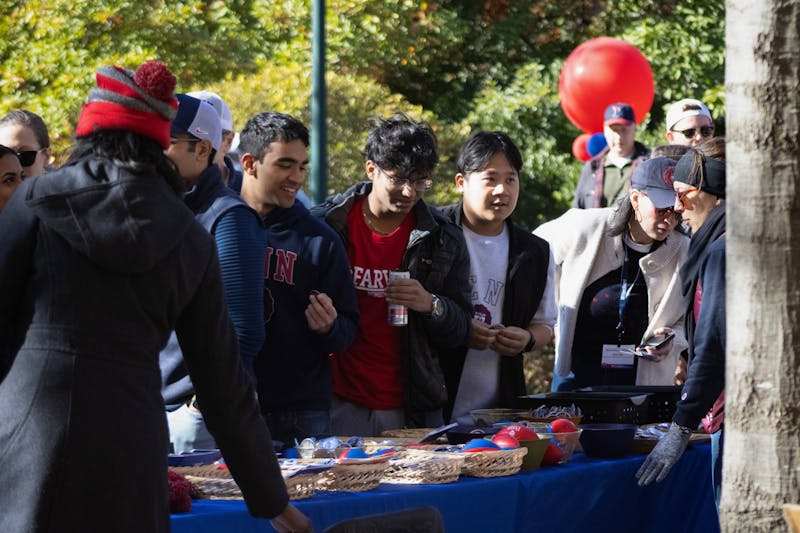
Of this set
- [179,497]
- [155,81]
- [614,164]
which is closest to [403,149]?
[179,497]

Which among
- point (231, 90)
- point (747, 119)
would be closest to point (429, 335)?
point (747, 119)

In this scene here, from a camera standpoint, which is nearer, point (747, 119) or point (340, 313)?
point (747, 119)

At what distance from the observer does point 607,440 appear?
14.7 ft

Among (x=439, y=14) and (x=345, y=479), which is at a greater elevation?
(x=439, y=14)

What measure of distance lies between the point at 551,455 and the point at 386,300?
0.86 m

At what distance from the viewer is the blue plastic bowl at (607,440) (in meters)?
4.46

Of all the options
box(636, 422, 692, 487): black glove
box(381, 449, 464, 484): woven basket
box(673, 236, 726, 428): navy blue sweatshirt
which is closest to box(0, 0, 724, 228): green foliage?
box(636, 422, 692, 487): black glove

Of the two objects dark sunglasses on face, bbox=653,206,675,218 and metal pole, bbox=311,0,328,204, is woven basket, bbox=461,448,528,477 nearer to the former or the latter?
dark sunglasses on face, bbox=653,206,675,218

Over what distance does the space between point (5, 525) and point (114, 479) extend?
0.70 ft

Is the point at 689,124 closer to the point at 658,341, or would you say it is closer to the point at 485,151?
the point at 658,341

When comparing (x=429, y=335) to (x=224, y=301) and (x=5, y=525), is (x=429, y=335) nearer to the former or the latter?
(x=224, y=301)

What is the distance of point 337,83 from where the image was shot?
1226 cm

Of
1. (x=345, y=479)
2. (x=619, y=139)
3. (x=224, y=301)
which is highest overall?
(x=619, y=139)

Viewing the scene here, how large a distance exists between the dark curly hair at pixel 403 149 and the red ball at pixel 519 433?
1.05 m
